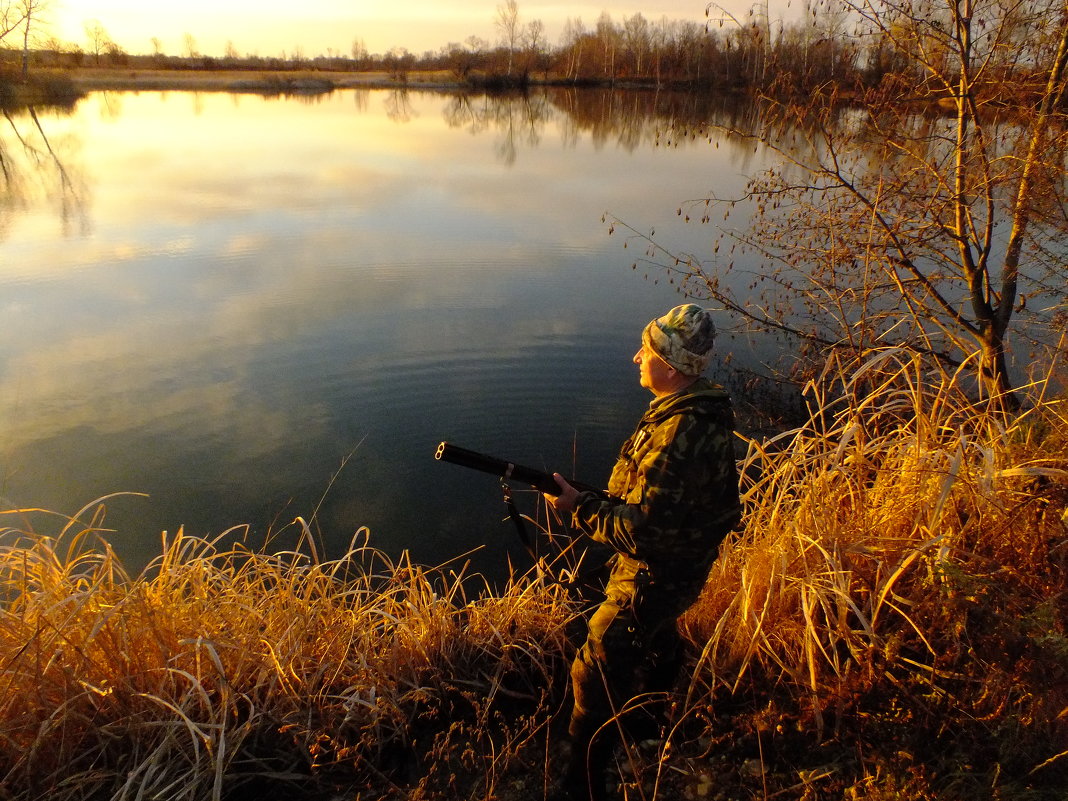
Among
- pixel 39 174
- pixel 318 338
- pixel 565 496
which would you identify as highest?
pixel 39 174

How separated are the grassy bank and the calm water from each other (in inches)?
46.5

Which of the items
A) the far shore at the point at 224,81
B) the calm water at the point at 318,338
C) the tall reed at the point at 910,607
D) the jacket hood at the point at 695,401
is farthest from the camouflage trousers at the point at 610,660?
the far shore at the point at 224,81

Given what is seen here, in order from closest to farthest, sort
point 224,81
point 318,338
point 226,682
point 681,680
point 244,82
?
point 226,682 → point 681,680 → point 318,338 → point 244,82 → point 224,81

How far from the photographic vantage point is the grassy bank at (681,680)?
2322 mm

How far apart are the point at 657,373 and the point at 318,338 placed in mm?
7580

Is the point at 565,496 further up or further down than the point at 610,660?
further up

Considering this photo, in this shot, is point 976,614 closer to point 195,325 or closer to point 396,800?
point 396,800

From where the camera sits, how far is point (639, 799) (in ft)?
8.29

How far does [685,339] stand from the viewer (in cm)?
227

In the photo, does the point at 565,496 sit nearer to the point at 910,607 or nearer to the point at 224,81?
the point at 910,607

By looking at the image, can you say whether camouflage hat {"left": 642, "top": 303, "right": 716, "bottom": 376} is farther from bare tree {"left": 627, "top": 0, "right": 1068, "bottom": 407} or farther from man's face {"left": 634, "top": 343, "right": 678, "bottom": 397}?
bare tree {"left": 627, "top": 0, "right": 1068, "bottom": 407}

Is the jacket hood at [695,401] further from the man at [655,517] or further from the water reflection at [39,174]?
the water reflection at [39,174]

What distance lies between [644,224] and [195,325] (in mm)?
8945

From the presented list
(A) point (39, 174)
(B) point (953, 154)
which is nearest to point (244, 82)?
(A) point (39, 174)
